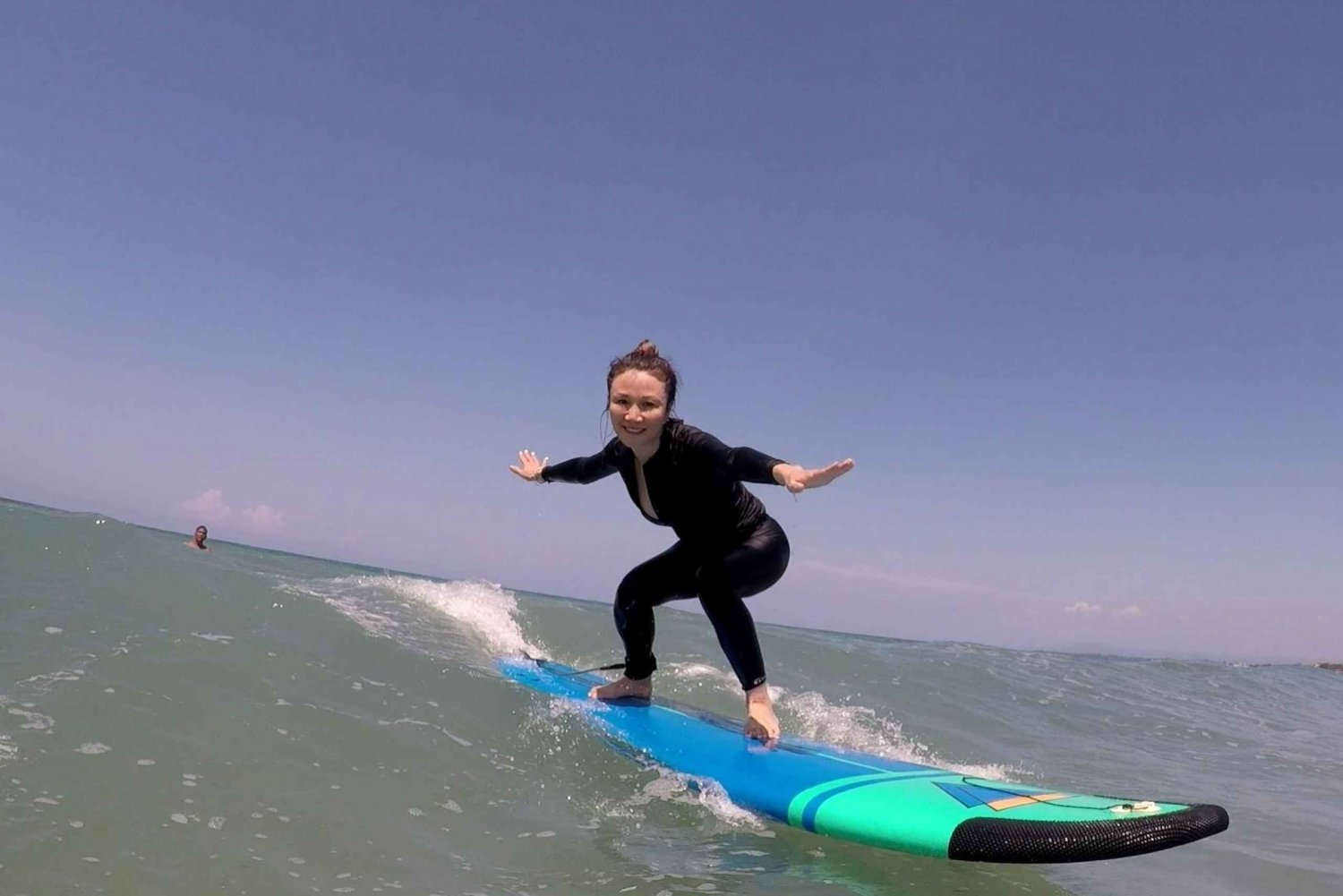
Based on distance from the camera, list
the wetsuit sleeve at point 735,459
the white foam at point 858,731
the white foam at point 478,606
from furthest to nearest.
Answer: the white foam at point 478,606
the white foam at point 858,731
the wetsuit sleeve at point 735,459

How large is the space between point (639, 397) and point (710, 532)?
0.81m

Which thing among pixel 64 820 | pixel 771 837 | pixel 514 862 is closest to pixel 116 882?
pixel 64 820

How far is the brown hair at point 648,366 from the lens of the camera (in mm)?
3977

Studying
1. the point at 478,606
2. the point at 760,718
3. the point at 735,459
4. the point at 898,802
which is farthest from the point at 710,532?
the point at 478,606

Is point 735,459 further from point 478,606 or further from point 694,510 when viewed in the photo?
point 478,606

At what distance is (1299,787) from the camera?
5551 millimetres

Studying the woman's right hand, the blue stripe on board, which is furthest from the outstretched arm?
the blue stripe on board

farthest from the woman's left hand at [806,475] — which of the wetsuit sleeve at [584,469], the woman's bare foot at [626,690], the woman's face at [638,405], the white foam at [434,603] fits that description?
the white foam at [434,603]

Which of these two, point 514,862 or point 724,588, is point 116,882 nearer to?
point 514,862

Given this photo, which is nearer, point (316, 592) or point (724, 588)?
point (724, 588)

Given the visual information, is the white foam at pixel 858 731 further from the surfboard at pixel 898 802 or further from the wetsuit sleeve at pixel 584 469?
the wetsuit sleeve at pixel 584 469

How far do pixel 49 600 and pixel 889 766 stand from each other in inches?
206

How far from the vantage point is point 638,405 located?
3.92 meters

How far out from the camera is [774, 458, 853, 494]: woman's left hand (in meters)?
3.14
